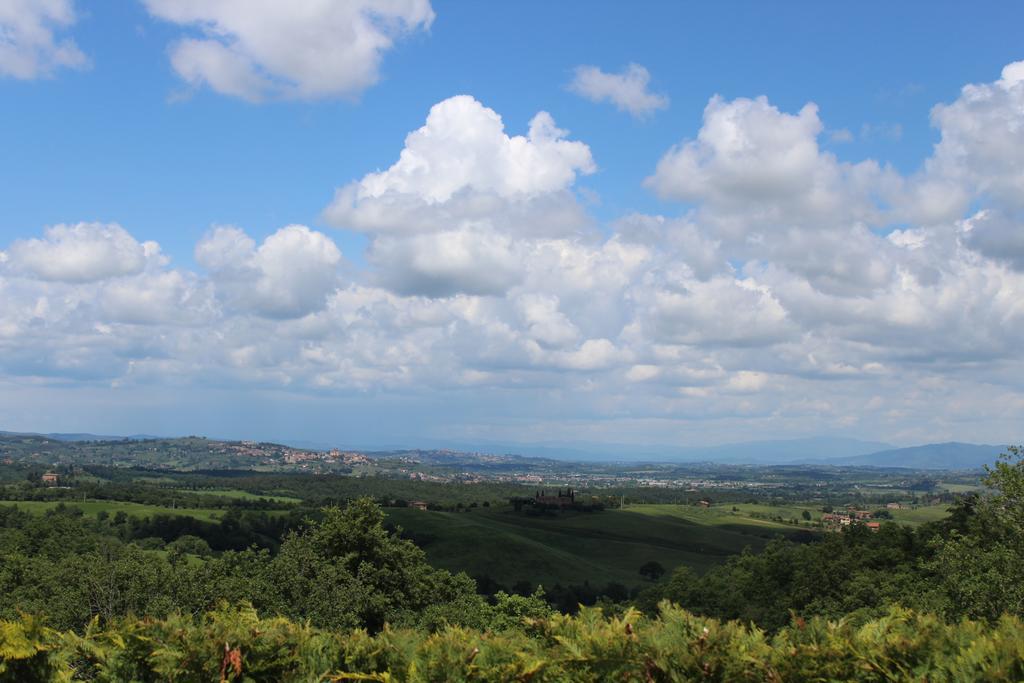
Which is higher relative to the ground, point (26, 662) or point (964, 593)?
point (26, 662)

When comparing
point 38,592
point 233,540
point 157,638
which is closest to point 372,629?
point 38,592

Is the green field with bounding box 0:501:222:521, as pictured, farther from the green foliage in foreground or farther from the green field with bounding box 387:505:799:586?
the green foliage in foreground

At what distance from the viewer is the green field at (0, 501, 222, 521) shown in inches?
5885

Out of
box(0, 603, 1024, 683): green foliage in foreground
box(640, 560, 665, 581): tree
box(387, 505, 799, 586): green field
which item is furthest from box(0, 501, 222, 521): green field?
box(0, 603, 1024, 683): green foliage in foreground

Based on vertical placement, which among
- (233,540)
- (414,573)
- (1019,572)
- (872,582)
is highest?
(1019,572)

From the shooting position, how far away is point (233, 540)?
467 feet

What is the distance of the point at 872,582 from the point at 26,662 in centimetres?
6775

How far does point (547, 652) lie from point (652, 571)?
462 ft

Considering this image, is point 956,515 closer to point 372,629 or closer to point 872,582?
point 872,582

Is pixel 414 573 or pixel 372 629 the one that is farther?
pixel 414 573

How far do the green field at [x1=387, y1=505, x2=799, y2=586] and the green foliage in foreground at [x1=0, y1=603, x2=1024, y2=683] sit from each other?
12079cm

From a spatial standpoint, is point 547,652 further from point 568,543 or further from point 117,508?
point 117,508

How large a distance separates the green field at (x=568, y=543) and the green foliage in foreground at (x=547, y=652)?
120786 mm

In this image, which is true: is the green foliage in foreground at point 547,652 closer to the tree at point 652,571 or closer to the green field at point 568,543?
the green field at point 568,543
